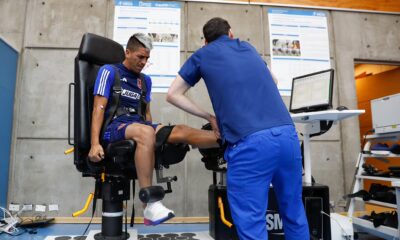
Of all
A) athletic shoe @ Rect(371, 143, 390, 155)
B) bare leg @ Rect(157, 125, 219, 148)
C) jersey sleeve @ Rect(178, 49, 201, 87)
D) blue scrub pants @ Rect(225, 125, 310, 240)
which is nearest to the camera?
blue scrub pants @ Rect(225, 125, 310, 240)

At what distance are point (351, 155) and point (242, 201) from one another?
8.09ft

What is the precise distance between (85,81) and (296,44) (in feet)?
8.06

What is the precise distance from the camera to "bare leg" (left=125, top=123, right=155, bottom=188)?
5.04 feet

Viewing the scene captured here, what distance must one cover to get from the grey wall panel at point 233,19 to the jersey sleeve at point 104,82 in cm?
151

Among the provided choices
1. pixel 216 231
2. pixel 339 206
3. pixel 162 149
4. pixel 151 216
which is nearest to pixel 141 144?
pixel 162 149

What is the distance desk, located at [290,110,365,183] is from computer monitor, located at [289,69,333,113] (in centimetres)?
14

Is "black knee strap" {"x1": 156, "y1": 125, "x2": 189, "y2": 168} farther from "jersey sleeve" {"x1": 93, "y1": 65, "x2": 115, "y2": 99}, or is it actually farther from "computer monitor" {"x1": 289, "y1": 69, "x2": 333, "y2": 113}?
"computer monitor" {"x1": 289, "y1": 69, "x2": 333, "y2": 113}

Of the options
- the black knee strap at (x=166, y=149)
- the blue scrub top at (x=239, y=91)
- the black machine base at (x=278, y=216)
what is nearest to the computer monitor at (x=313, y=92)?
the black machine base at (x=278, y=216)

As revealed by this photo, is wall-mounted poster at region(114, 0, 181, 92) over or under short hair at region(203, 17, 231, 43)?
over

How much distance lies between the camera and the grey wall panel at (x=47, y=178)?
2.76 metres

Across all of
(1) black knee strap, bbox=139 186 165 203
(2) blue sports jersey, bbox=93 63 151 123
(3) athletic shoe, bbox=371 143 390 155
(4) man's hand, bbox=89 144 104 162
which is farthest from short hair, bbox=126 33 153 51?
(3) athletic shoe, bbox=371 143 390 155

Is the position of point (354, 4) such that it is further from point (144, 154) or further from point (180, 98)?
point (144, 154)

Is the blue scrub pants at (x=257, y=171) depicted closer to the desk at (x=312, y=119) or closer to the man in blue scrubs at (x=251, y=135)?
the man in blue scrubs at (x=251, y=135)

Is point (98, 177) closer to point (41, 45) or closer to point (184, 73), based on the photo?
point (184, 73)
